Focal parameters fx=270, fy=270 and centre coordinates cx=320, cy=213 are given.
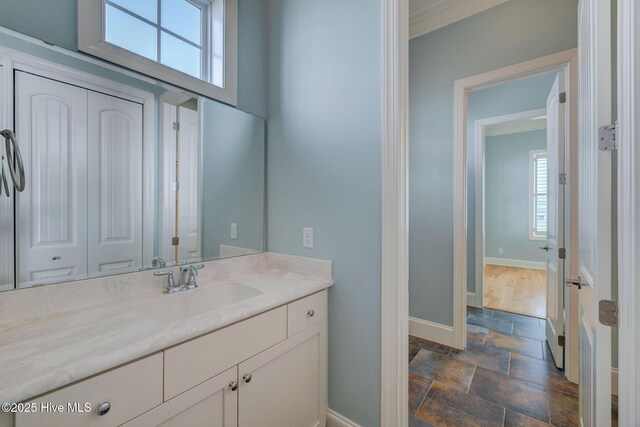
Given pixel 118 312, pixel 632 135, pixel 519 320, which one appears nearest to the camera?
pixel 632 135

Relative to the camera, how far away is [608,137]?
914 mm

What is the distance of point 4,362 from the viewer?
2.27ft

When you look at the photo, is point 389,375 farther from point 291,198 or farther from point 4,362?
point 4,362

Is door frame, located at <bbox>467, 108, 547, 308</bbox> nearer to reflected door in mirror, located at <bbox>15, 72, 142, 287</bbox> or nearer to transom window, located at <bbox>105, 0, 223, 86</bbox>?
transom window, located at <bbox>105, 0, 223, 86</bbox>

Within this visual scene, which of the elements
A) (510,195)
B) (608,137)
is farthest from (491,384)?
(510,195)

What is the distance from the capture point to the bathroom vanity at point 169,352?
26.5 inches

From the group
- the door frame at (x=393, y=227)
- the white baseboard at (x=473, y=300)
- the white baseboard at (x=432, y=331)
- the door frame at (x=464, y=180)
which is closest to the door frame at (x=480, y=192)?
the white baseboard at (x=473, y=300)

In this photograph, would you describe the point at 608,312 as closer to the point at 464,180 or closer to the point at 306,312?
the point at 306,312

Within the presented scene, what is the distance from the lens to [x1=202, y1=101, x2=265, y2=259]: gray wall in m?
1.59

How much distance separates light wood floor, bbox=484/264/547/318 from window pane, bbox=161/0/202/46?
4.08 metres

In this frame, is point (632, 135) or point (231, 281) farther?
point (231, 281)

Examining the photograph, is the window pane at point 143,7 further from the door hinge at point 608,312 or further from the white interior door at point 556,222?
the white interior door at point 556,222

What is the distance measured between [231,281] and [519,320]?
3162mm

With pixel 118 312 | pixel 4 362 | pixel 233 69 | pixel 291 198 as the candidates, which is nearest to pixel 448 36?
pixel 233 69
